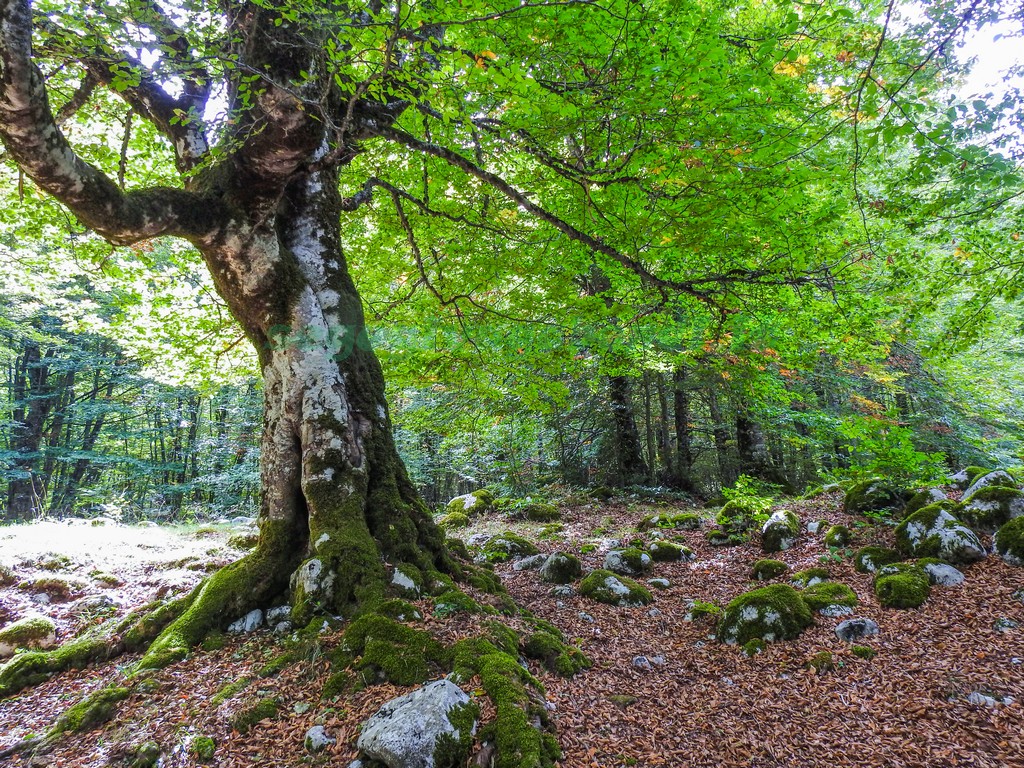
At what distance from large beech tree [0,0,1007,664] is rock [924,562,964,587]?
10.4ft

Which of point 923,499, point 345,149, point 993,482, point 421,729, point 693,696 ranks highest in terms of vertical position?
point 345,149

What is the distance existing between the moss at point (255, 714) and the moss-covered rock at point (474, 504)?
8.68 meters

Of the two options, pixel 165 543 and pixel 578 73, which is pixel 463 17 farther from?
pixel 165 543

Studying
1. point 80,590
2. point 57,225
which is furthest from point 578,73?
point 80,590

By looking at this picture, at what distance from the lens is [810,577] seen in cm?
546

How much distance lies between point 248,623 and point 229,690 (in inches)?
39.2

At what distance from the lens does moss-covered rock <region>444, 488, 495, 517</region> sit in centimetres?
1182

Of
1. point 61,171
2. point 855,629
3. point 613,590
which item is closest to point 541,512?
point 613,590

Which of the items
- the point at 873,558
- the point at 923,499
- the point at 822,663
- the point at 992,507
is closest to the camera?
the point at 822,663

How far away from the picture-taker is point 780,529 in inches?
273

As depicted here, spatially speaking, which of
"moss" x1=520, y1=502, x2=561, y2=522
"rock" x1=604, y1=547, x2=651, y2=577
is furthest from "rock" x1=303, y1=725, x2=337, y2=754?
"moss" x1=520, y1=502, x2=561, y2=522

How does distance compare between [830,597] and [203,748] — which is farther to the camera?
[830,597]

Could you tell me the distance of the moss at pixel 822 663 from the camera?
3.82m

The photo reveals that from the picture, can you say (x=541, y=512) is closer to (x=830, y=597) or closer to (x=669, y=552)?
(x=669, y=552)
